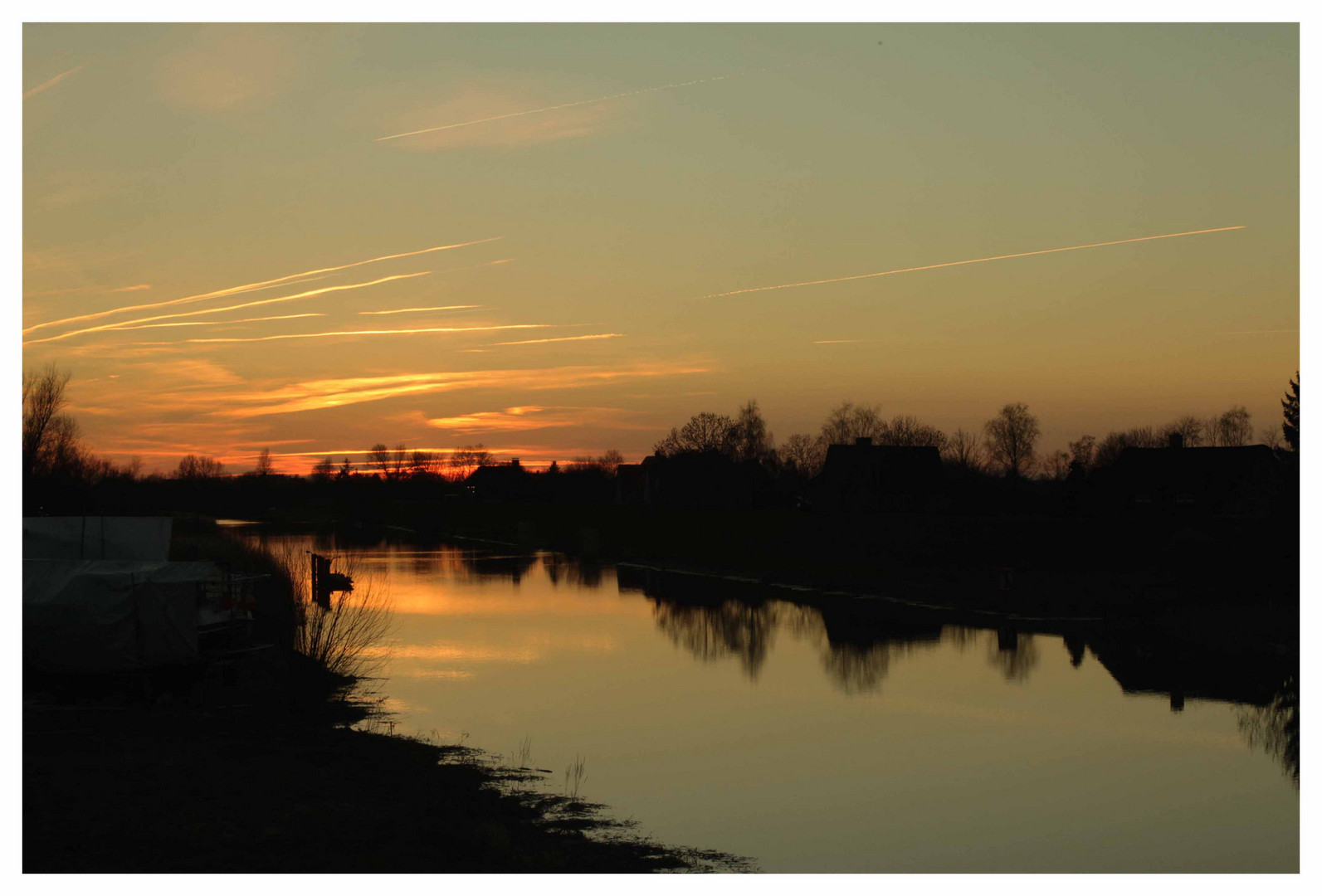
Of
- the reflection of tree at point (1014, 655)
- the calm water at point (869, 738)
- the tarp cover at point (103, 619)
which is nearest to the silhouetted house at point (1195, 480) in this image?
the reflection of tree at point (1014, 655)

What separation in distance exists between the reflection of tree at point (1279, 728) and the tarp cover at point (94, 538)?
842 inches

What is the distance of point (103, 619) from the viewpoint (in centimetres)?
1938

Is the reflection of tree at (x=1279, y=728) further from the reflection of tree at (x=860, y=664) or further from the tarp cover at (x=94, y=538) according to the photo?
the tarp cover at (x=94, y=538)

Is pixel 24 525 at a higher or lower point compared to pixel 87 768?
higher

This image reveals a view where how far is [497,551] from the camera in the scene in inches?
3265

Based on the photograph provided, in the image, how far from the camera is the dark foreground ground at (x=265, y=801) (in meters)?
12.5

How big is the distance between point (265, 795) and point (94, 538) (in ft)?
35.0

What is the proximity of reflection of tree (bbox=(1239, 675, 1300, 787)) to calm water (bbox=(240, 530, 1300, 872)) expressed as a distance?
19cm

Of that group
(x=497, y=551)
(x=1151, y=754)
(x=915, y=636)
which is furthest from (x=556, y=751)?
(x=497, y=551)

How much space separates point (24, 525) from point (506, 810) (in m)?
13.4

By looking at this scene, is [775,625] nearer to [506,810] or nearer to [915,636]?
[915,636]

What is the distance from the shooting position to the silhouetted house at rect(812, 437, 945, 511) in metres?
92.0

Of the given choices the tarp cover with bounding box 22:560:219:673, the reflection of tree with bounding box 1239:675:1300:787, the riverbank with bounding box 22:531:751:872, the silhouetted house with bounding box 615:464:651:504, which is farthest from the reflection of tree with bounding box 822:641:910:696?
the silhouetted house with bounding box 615:464:651:504

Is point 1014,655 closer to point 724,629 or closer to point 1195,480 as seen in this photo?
point 724,629
